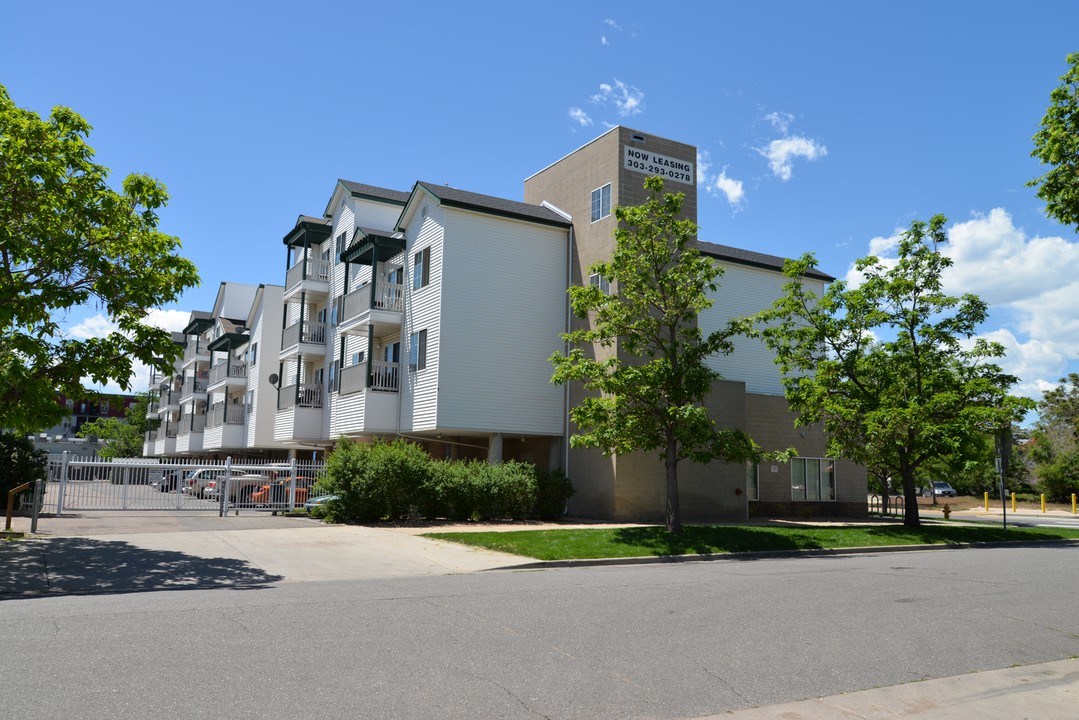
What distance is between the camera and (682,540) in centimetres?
1869

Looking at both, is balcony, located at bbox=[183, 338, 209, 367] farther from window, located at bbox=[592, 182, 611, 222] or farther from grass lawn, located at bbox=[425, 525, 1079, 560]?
grass lawn, located at bbox=[425, 525, 1079, 560]

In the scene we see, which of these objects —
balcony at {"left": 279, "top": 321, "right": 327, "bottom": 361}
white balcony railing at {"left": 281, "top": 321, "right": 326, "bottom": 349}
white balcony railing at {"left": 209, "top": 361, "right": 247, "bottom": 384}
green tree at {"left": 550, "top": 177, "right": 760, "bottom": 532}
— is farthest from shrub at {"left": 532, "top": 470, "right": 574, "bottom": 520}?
white balcony railing at {"left": 209, "top": 361, "right": 247, "bottom": 384}

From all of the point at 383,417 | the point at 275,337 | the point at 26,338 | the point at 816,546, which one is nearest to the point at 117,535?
the point at 26,338

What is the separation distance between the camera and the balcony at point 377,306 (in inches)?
1121

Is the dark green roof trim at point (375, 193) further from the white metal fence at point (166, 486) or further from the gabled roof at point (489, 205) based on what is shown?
the white metal fence at point (166, 486)

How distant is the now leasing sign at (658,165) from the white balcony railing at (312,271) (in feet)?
51.1

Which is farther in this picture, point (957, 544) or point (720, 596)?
point (957, 544)

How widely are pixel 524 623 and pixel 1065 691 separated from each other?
5.01 metres

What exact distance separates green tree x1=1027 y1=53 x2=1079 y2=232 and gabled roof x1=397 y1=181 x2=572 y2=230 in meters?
18.0

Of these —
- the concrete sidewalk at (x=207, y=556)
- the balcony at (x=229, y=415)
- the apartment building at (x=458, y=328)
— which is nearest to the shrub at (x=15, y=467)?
the concrete sidewalk at (x=207, y=556)

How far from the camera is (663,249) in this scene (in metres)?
20.0

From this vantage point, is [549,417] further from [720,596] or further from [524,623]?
[524,623]

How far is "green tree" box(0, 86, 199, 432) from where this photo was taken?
45.5ft

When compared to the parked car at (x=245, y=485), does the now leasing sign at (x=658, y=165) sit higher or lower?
higher
